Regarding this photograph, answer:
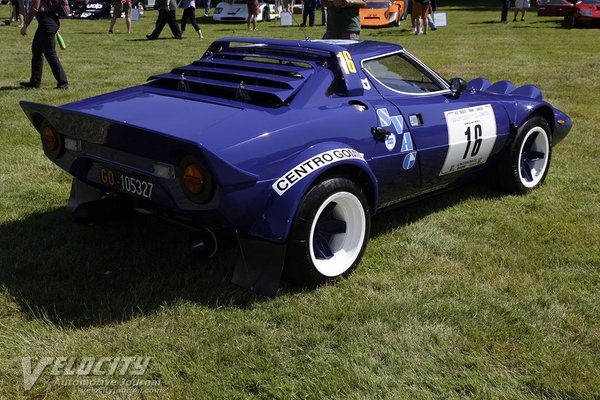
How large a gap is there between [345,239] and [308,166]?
0.56m

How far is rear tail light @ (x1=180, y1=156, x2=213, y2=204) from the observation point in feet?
9.59

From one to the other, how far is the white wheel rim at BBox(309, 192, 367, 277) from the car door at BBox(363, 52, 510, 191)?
0.67 meters

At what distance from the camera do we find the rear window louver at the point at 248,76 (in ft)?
11.5

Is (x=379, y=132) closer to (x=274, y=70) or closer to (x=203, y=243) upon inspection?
(x=274, y=70)

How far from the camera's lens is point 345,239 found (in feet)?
11.6

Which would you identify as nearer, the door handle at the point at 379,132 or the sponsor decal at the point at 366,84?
the door handle at the point at 379,132

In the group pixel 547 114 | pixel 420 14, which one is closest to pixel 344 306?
pixel 547 114

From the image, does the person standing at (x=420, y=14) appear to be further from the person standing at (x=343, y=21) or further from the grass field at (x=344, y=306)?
the grass field at (x=344, y=306)

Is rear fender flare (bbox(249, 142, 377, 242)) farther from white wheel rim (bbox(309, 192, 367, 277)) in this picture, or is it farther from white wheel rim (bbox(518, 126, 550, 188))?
white wheel rim (bbox(518, 126, 550, 188))

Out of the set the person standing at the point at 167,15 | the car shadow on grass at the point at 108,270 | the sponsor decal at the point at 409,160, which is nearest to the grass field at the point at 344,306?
the car shadow on grass at the point at 108,270

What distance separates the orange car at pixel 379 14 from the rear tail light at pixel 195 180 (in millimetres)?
18363

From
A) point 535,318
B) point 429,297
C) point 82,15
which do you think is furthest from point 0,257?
point 82,15

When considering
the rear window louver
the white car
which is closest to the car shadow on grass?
the rear window louver

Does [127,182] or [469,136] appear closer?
[127,182]
